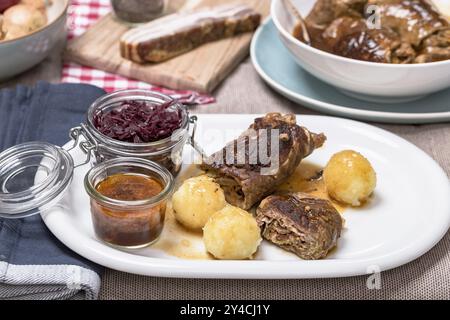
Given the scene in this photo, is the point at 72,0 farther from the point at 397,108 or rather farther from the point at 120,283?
the point at 120,283

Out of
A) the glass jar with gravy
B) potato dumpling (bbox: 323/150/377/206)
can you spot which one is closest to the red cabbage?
the glass jar with gravy

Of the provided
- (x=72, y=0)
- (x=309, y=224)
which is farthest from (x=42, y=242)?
(x=72, y=0)

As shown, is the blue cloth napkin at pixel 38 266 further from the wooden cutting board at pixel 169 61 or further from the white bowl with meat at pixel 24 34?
the wooden cutting board at pixel 169 61

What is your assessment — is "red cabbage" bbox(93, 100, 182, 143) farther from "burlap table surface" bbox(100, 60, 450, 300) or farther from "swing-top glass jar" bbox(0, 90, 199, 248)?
"burlap table surface" bbox(100, 60, 450, 300)

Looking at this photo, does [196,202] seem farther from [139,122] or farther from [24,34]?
[24,34]

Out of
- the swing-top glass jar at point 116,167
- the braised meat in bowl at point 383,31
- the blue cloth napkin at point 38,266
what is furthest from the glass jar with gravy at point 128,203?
the braised meat in bowl at point 383,31

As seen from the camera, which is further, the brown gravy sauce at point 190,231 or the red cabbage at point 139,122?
the red cabbage at point 139,122

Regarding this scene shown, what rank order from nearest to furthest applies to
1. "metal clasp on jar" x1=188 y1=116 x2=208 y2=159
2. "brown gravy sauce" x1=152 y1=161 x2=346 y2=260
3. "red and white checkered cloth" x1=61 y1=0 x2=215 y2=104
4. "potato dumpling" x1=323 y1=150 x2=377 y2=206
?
"brown gravy sauce" x1=152 y1=161 x2=346 y2=260
"potato dumpling" x1=323 y1=150 x2=377 y2=206
"metal clasp on jar" x1=188 y1=116 x2=208 y2=159
"red and white checkered cloth" x1=61 y1=0 x2=215 y2=104
